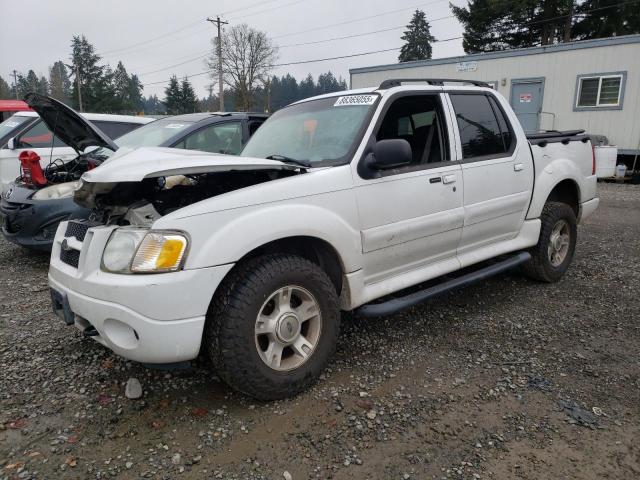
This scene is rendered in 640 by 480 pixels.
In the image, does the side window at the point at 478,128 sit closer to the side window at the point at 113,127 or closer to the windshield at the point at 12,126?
the side window at the point at 113,127

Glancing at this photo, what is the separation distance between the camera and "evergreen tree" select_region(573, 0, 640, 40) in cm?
2573

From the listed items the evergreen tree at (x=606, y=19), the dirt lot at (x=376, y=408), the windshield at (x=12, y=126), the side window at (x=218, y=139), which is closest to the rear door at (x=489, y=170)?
the dirt lot at (x=376, y=408)

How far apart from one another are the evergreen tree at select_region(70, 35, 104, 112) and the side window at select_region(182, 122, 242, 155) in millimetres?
54397

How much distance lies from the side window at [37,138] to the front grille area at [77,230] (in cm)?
551

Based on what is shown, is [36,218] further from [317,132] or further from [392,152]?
[392,152]

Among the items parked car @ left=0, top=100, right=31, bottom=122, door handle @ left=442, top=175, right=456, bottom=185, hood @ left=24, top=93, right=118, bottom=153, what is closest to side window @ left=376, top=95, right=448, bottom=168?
door handle @ left=442, top=175, right=456, bottom=185

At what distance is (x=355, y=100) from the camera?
11.4 ft

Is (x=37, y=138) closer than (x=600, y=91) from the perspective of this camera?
Yes

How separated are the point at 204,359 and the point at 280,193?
4.74 ft

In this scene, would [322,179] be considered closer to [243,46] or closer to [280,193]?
[280,193]

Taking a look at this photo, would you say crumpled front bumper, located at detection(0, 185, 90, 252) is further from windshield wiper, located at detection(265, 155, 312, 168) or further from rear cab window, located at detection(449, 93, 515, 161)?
rear cab window, located at detection(449, 93, 515, 161)

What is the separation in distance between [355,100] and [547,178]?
2195 mm

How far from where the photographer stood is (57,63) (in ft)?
332

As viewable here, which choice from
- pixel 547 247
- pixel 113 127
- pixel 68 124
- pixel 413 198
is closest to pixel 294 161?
pixel 413 198
